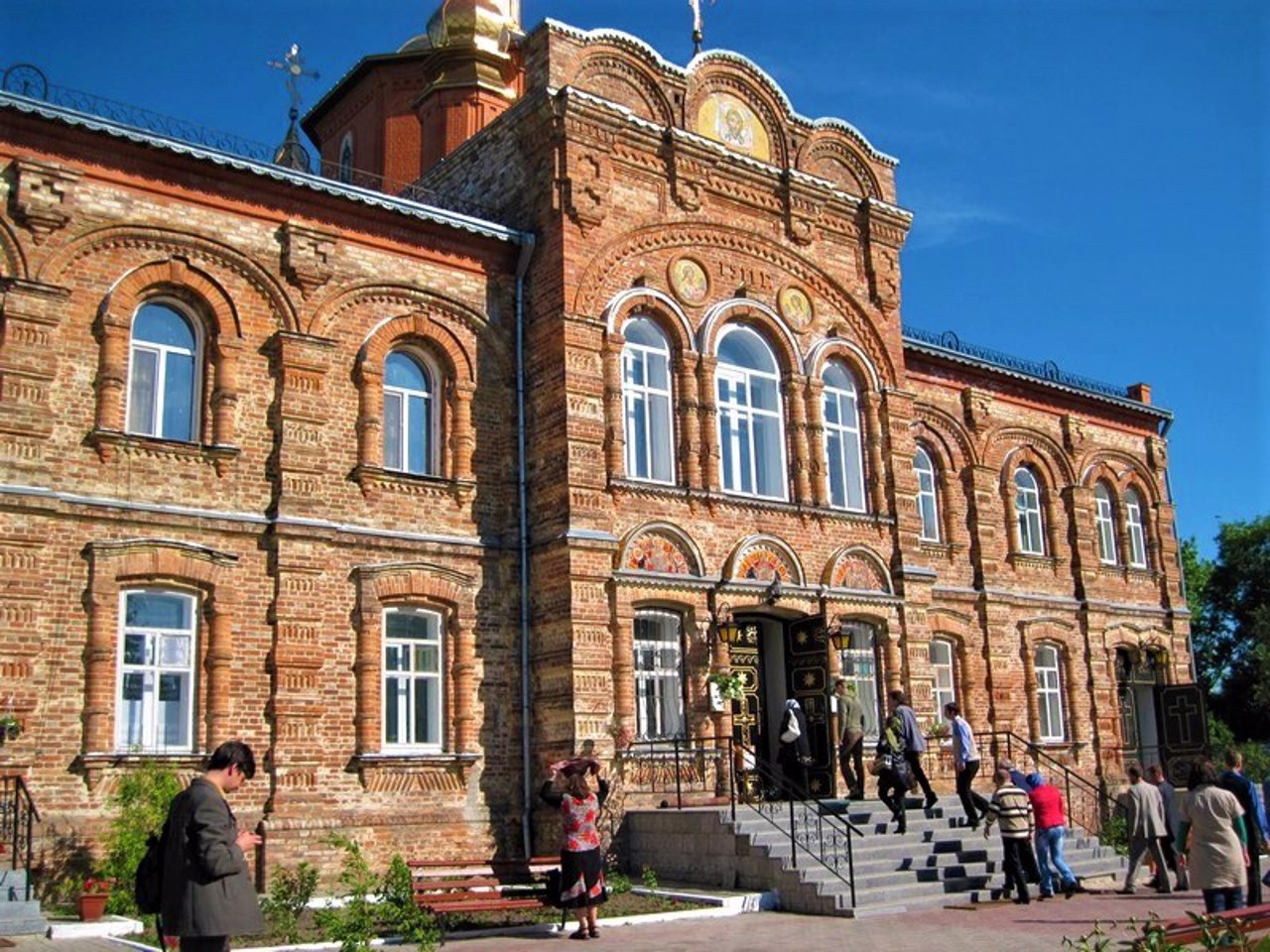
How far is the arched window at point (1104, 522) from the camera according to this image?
96.6 feet

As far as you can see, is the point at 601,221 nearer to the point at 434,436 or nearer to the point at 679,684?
the point at 434,436

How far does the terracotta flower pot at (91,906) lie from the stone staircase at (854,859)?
6.89 meters

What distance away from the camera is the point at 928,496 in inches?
1048

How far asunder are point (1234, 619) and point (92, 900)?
36714 millimetres

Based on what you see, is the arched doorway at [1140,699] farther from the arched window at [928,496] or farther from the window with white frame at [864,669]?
the window with white frame at [864,669]

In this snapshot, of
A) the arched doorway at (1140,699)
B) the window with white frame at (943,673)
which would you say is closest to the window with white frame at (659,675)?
the window with white frame at (943,673)

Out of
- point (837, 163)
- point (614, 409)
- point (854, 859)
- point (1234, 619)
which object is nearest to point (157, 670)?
point (614, 409)

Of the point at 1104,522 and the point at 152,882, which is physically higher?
the point at 1104,522

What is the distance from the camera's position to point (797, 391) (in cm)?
2170

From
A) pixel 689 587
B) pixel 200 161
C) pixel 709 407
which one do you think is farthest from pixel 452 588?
pixel 200 161

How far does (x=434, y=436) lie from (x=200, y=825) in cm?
1224

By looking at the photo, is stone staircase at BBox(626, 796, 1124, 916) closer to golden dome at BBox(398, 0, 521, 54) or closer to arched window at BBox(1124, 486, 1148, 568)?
arched window at BBox(1124, 486, 1148, 568)

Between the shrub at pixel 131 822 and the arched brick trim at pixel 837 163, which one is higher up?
the arched brick trim at pixel 837 163

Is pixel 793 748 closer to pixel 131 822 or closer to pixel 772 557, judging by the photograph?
pixel 772 557
